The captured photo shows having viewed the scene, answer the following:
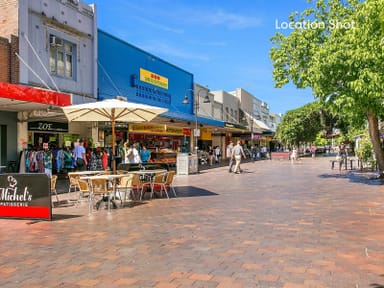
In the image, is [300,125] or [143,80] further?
[300,125]

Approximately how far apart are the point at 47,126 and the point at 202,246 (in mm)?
12358

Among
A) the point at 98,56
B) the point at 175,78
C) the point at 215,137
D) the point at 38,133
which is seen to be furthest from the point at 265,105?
the point at 38,133

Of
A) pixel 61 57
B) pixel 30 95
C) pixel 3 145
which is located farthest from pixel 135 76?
pixel 30 95

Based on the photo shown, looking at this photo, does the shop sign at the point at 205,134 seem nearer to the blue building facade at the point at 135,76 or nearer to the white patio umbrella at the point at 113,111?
the blue building facade at the point at 135,76

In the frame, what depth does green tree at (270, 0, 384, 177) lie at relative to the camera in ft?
38.2

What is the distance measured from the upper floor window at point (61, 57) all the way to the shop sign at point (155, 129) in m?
5.91

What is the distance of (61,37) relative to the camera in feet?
53.7

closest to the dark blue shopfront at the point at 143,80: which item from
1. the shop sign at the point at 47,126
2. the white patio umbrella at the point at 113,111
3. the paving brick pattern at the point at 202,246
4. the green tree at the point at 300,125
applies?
the shop sign at the point at 47,126

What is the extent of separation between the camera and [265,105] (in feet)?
218

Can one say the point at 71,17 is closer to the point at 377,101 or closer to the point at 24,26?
the point at 24,26

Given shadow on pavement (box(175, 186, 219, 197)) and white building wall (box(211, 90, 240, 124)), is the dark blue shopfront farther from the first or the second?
white building wall (box(211, 90, 240, 124))

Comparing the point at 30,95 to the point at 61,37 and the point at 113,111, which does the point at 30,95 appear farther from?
the point at 61,37

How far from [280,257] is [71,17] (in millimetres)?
15273

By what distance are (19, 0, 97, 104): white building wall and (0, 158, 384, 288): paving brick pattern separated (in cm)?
768
